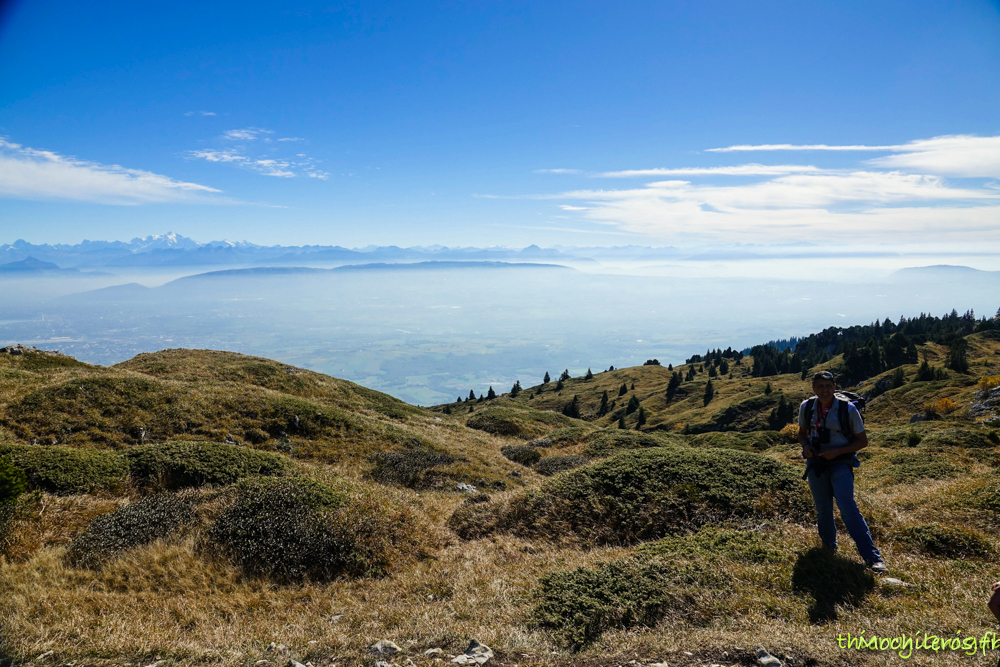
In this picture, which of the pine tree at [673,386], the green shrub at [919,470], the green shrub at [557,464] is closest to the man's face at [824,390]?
the green shrub at [919,470]

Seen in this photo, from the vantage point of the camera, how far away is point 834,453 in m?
8.16

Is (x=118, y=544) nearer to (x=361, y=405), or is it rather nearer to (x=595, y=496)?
(x=595, y=496)

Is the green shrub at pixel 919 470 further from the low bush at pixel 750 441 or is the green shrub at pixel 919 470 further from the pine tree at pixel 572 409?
the pine tree at pixel 572 409

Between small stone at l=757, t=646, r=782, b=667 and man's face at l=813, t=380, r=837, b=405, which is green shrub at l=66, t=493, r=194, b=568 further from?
Answer: man's face at l=813, t=380, r=837, b=405

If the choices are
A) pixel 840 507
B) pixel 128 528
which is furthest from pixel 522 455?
pixel 840 507

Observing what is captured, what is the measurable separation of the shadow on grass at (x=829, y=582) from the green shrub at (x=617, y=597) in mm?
1499

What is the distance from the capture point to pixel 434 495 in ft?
55.9

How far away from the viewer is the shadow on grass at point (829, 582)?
7063 millimetres

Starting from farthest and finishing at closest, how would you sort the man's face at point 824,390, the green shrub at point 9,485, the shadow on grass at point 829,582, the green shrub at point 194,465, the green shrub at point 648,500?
1. the green shrub at point 194,465
2. the green shrub at point 648,500
3. the green shrub at point 9,485
4. the man's face at point 824,390
5. the shadow on grass at point 829,582

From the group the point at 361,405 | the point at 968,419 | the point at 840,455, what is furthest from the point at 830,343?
the point at 840,455

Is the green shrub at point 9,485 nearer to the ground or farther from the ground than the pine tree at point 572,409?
farther from the ground

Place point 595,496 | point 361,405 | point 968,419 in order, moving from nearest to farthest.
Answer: point 595,496
point 968,419
point 361,405

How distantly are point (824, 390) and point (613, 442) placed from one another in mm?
23523

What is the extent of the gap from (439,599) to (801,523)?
844 centimetres
